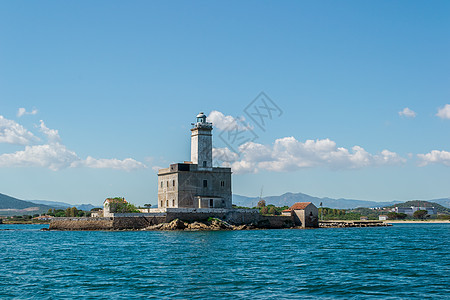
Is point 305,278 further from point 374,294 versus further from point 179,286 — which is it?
point 179,286

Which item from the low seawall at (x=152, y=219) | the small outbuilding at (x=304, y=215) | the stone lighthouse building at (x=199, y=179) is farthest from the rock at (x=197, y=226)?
the small outbuilding at (x=304, y=215)

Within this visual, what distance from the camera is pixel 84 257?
37375mm

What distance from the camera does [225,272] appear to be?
2916cm

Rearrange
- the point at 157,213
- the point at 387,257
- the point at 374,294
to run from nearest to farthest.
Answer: the point at 374,294, the point at 387,257, the point at 157,213

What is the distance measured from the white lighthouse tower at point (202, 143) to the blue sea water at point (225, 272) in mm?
31637

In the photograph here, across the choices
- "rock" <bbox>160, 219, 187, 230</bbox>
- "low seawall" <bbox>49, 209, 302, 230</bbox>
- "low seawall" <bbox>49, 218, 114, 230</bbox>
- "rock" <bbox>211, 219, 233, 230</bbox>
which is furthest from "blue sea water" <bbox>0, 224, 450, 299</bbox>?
"rock" <bbox>211, 219, 233, 230</bbox>

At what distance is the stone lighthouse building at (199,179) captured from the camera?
74.6 m

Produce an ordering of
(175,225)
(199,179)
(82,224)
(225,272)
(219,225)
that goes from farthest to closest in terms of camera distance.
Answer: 1. (199,179)
2. (82,224)
3. (219,225)
4. (175,225)
5. (225,272)

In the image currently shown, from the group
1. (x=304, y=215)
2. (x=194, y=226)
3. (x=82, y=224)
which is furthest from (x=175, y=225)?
(x=304, y=215)

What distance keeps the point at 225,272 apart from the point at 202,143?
1867 inches

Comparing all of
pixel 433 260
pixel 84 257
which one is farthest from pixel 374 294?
pixel 84 257

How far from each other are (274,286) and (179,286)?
4338 mm

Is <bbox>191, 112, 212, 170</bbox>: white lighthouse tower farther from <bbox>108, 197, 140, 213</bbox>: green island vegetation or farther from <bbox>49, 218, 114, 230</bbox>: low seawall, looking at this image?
<bbox>49, 218, 114, 230</bbox>: low seawall

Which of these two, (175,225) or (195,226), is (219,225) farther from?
(175,225)
